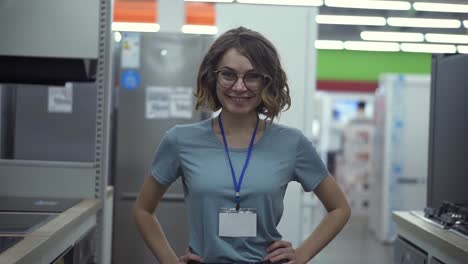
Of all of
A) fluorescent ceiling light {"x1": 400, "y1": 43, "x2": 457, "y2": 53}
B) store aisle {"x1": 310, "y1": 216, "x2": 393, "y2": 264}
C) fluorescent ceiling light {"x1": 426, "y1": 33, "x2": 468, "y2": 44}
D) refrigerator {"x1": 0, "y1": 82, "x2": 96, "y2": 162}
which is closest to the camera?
refrigerator {"x1": 0, "y1": 82, "x2": 96, "y2": 162}

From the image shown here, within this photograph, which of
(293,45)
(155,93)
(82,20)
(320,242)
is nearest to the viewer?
(320,242)

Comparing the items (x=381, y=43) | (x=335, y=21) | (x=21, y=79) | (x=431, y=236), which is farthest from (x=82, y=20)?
(x=381, y=43)

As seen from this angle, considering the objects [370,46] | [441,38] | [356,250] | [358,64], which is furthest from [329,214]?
[358,64]

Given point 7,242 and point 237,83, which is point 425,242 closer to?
point 237,83

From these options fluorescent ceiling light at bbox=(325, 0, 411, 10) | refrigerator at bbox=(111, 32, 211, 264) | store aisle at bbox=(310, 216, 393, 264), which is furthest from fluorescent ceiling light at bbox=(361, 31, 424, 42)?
refrigerator at bbox=(111, 32, 211, 264)

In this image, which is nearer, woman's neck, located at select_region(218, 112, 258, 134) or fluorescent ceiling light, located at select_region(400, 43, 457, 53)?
woman's neck, located at select_region(218, 112, 258, 134)

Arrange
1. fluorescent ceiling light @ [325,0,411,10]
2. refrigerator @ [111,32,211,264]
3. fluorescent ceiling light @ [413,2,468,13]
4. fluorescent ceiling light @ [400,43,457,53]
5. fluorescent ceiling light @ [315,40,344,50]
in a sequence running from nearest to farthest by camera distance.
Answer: refrigerator @ [111,32,211,264], fluorescent ceiling light @ [325,0,411,10], fluorescent ceiling light @ [413,2,468,13], fluorescent ceiling light @ [400,43,457,53], fluorescent ceiling light @ [315,40,344,50]

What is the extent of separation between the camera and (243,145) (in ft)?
5.52

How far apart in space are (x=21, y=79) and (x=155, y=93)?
5.71 ft

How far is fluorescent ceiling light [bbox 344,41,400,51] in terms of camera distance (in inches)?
486

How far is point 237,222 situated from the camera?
157 centimetres

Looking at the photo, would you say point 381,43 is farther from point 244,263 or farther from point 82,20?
point 244,263

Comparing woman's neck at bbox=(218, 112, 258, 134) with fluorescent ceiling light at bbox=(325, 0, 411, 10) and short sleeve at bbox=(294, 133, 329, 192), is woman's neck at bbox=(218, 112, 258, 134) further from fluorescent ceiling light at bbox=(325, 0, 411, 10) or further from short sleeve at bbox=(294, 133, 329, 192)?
fluorescent ceiling light at bbox=(325, 0, 411, 10)

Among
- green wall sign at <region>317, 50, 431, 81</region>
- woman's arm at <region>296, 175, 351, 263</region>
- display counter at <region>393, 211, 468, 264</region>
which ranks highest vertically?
green wall sign at <region>317, 50, 431, 81</region>
